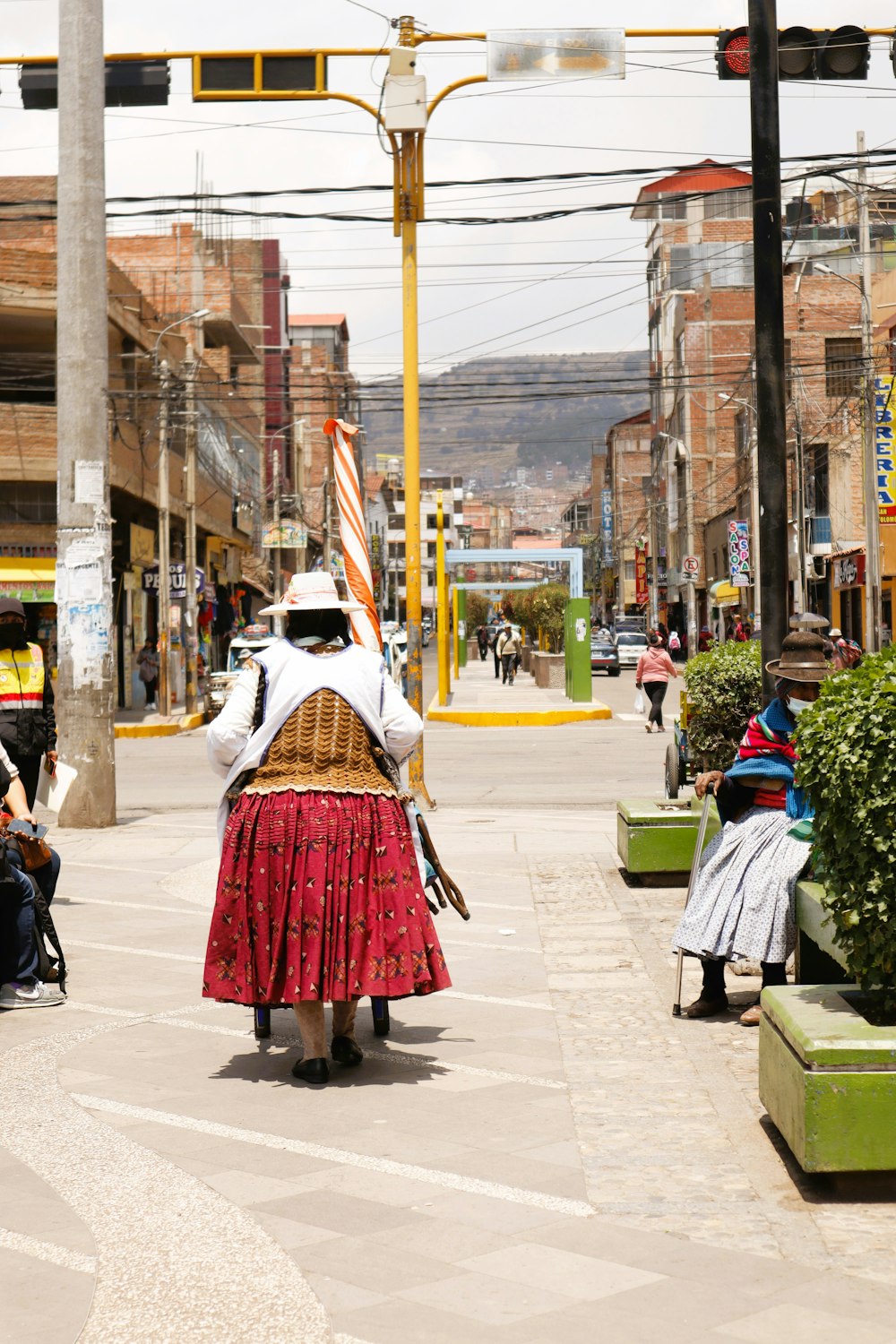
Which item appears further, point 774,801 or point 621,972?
point 621,972

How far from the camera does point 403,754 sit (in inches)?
258

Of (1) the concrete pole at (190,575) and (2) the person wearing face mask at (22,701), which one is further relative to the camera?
(1) the concrete pole at (190,575)

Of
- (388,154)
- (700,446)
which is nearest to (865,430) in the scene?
(388,154)

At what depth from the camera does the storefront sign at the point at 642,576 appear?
351ft

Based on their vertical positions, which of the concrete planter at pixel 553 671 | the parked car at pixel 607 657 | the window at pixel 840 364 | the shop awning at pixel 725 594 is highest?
the window at pixel 840 364

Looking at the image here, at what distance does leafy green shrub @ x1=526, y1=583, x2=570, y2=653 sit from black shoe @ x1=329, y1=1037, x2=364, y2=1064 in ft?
146

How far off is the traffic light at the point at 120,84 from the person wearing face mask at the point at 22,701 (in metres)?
6.22

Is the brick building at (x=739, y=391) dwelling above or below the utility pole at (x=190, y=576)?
above

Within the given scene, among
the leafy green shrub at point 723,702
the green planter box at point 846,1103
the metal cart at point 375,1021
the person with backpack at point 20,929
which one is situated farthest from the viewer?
the leafy green shrub at point 723,702

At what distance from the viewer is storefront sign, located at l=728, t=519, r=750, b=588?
56.0 meters

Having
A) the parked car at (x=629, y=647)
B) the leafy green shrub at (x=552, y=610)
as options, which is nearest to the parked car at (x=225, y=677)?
the leafy green shrub at (x=552, y=610)

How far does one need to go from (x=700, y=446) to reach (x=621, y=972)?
83822mm

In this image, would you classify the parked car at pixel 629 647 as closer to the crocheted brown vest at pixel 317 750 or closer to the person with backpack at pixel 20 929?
the person with backpack at pixel 20 929

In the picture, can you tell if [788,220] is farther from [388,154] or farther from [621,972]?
[621,972]
